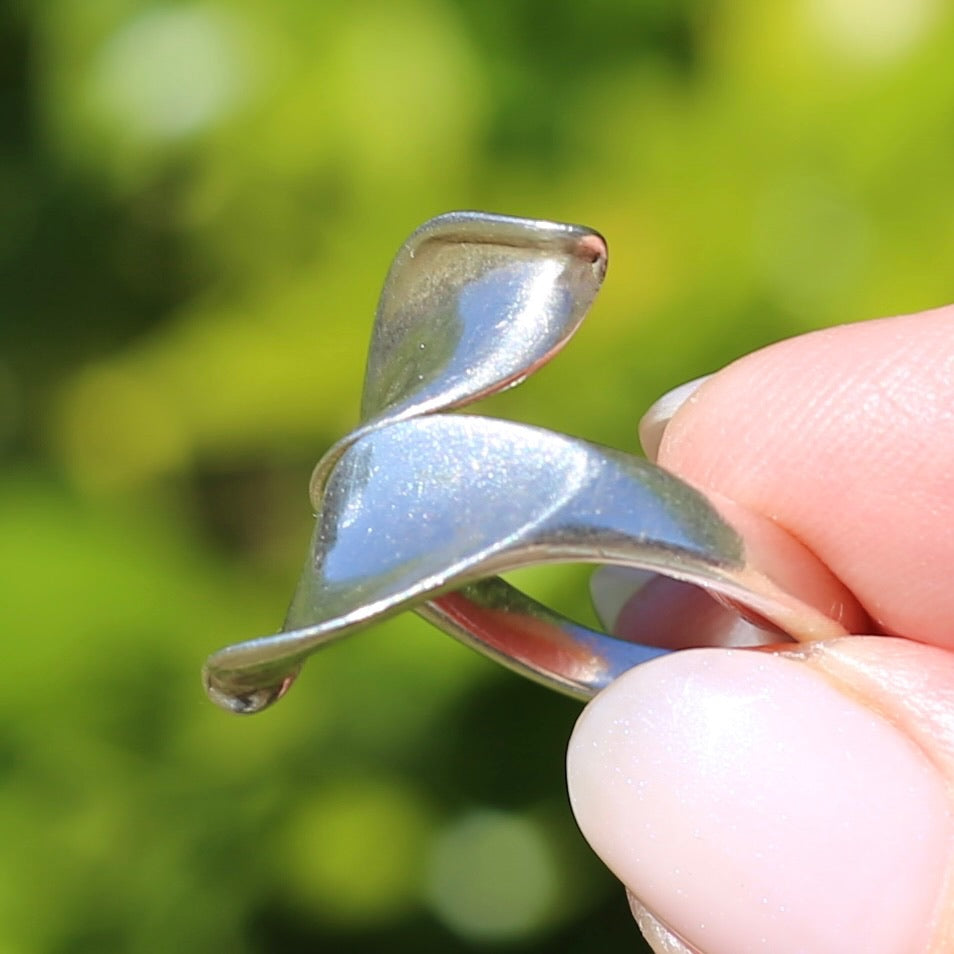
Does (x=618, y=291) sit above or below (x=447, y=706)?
above

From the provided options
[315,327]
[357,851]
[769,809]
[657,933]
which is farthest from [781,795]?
[315,327]

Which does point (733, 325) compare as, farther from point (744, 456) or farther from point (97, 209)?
point (97, 209)

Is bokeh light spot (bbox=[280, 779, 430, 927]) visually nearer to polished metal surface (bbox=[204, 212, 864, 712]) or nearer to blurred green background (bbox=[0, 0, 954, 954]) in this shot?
blurred green background (bbox=[0, 0, 954, 954])

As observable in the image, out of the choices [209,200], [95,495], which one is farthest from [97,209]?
[95,495]

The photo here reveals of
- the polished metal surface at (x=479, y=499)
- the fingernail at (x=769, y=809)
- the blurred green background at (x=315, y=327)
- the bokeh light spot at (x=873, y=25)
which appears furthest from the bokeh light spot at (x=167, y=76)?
the fingernail at (x=769, y=809)

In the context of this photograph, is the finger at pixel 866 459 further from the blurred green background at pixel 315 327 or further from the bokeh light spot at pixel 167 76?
the bokeh light spot at pixel 167 76
